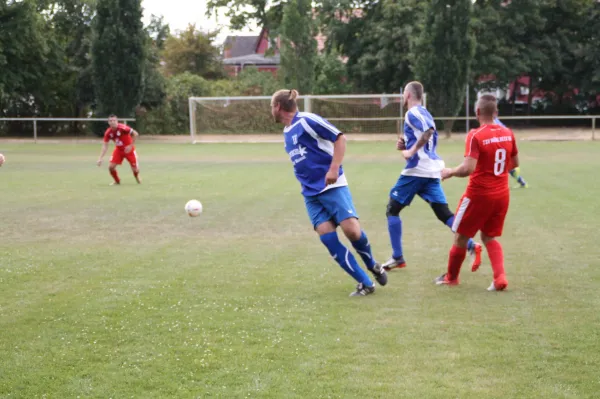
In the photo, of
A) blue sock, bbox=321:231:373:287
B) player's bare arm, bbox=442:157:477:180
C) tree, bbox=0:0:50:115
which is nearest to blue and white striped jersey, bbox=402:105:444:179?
player's bare arm, bbox=442:157:477:180

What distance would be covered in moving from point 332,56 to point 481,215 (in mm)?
39492

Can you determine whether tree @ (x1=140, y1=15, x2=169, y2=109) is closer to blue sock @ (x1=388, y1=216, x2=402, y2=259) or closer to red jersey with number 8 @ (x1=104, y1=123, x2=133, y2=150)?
red jersey with number 8 @ (x1=104, y1=123, x2=133, y2=150)

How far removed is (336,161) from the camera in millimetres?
6812

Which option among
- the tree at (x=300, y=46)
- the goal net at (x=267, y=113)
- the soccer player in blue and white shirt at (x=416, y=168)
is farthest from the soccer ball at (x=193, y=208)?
the tree at (x=300, y=46)

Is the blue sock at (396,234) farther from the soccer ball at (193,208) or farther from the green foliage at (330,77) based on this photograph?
the green foliage at (330,77)

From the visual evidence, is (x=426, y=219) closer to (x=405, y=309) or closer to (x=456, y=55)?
(x=405, y=309)

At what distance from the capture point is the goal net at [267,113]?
122 ft

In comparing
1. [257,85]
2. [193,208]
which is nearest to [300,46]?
[257,85]

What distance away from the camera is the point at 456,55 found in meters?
36.8

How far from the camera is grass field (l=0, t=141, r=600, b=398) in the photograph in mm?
4852

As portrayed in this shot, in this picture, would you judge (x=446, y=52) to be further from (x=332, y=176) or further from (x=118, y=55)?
(x=332, y=176)

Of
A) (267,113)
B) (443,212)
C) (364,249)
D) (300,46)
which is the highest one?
(300,46)

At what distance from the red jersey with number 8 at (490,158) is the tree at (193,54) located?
50.7 meters

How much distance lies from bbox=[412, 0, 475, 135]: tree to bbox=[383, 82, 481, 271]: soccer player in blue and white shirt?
2926 centimetres
